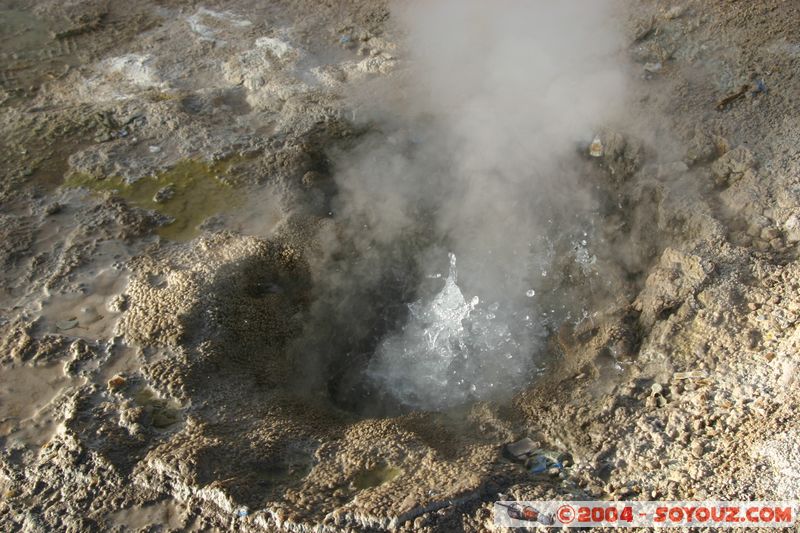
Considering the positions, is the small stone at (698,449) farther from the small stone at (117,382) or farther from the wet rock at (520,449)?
the small stone at (117,382)

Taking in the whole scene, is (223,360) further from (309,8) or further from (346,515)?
(309,8)

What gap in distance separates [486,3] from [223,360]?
307 centimetres

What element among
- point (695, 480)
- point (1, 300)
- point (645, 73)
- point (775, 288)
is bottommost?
point (1, 300)

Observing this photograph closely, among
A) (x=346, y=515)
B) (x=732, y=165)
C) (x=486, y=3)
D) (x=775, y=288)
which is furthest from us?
(x=486, y=3)

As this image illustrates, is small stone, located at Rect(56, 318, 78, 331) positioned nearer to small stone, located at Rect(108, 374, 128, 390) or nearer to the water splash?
small stone, located at Rect(108, 374, 128, 390)

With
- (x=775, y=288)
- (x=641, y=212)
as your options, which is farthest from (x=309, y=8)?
(x=775, y=288)

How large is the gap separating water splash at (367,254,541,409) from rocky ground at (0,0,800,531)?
0.19 m

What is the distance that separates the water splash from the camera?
304 cm

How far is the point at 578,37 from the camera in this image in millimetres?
4105

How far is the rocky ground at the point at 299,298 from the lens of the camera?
2.26 meters

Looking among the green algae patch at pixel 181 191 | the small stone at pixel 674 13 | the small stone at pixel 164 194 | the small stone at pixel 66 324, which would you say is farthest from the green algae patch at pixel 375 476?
the small stone at pixel 674 13

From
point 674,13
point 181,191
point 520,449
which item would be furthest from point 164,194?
point 674,13

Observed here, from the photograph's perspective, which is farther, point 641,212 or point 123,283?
point 641,212

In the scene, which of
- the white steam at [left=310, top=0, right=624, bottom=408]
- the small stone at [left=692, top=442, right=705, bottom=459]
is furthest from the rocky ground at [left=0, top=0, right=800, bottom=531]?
the white steam at [left=310, top=0, right=624, bottom=408]
